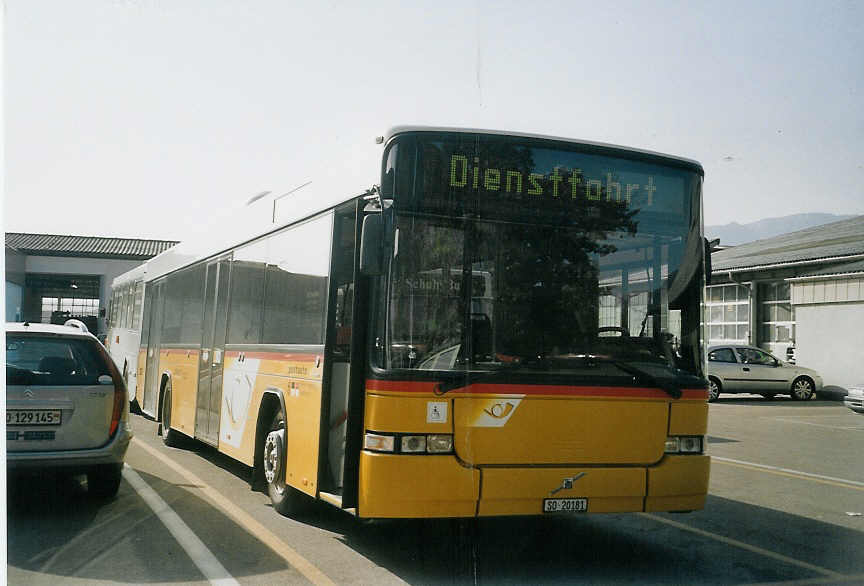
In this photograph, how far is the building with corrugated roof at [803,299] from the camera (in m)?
27.5

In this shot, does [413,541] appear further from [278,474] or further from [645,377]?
[645,377]

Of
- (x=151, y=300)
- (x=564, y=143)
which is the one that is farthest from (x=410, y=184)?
(x=151, y=300)

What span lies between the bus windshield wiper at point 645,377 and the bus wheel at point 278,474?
9.92 ft

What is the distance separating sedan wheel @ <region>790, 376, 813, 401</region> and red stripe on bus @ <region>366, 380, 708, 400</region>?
72.5 feet

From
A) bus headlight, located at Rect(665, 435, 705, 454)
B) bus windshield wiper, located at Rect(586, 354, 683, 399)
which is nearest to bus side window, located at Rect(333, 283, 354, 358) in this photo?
bus windshield wiper, located at Rect(586, 354, 683, 399)

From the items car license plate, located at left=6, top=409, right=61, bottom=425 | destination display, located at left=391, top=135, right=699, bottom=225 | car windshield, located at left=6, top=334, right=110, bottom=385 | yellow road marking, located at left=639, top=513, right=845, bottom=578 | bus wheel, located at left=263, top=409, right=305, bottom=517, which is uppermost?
destination display, located at left=391, top=135, right=699, bottom=225

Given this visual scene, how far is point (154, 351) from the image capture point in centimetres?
1495

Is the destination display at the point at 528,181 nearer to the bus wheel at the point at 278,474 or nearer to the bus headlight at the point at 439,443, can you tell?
the bus headlight at the point at 439,443

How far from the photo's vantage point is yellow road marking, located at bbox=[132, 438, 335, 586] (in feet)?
19.4

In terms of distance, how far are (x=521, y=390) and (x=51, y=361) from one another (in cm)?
451

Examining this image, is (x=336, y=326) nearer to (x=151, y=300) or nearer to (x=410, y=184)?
(x=410, y=184)

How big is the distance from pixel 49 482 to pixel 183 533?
341cm

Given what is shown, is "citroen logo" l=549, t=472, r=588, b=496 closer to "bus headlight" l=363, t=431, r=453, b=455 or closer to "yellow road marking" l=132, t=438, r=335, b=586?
"bus headlight" l=363, t=431, r=453, b=455

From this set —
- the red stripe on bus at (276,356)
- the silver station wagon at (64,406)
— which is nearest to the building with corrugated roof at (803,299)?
the red stripe on bus at (276,356)
